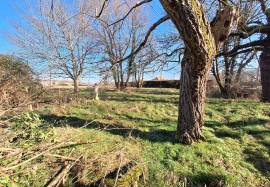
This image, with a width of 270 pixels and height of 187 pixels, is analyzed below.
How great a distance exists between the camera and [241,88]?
16844 millimetres

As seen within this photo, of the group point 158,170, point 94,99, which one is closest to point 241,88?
point 94,99

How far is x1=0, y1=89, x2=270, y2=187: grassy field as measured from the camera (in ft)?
19.8

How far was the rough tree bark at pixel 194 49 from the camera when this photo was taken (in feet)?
17.9

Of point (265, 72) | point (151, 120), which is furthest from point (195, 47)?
point (265, 72)

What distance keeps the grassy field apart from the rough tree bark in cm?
58

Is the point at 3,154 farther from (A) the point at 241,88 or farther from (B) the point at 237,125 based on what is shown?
(A) the point at 241,88

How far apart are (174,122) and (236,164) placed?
99.5 inches

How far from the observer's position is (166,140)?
25.0 ft

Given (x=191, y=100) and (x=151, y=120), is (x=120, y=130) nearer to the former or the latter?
(x=151, y=120)

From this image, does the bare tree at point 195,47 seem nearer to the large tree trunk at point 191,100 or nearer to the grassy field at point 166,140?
the large tree trunk at point 191,100

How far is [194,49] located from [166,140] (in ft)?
8.73

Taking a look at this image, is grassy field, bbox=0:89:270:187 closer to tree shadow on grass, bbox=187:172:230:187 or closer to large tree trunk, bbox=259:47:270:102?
tree shadow on grass, bbox=187:172:230:187

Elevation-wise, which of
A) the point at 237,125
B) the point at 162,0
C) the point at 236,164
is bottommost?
the point at 236,164

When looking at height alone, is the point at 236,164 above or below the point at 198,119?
below
